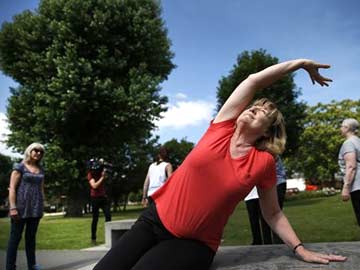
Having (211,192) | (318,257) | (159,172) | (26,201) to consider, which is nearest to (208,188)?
(211,192)

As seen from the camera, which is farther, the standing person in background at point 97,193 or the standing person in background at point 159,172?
the standing person in background at point 97,193

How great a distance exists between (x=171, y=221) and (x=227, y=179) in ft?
1.49

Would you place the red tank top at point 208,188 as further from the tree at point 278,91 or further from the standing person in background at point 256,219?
the tree at point 278,91

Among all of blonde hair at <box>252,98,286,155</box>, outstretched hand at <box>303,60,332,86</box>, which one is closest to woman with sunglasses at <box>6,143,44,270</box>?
blonde hair at <box>252,98,286,155</box>

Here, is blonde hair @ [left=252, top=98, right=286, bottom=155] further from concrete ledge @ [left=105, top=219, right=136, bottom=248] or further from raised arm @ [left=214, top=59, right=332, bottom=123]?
concrete ledge @ [left=105, top=219, right=136, bottom=248]

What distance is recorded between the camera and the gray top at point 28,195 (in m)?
6.30

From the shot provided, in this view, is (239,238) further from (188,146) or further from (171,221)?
(188,146)

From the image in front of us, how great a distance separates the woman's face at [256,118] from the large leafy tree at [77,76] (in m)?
21.1

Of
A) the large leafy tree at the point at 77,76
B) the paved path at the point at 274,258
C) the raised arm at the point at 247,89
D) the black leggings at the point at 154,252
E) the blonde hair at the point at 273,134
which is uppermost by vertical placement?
the large leafy tree at the point at 77,76

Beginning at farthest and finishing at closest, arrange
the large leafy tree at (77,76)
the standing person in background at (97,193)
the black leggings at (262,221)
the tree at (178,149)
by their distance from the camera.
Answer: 1. the tree at (178,149)
2. the large leafy tree at (77,76)
3. the standing person in background at (97,193)
4. the black leggings at (262,221)

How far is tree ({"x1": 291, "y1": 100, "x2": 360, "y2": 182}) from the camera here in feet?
193

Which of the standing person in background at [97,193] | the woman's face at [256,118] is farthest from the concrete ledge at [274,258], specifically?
the standing person in background at [97,193]

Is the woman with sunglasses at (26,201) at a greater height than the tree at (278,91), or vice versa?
the tree at (278,91)

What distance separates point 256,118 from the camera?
9.93ft
